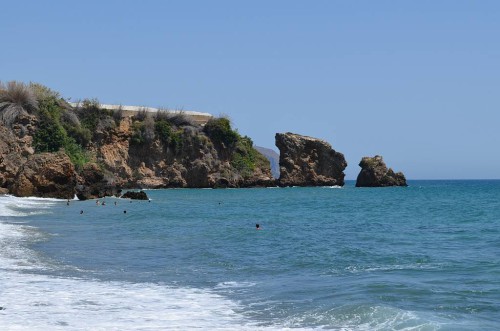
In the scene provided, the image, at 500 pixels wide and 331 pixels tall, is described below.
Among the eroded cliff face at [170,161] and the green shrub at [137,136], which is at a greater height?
the green shrub at [137,136]

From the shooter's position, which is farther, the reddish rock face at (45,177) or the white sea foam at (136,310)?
the reddish rock face at (45,177)

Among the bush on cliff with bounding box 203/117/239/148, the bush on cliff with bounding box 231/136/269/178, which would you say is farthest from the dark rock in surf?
the bush on cliff with bounding box 231/136/269/178

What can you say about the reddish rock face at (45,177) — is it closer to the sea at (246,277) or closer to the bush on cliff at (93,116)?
the sea at (246,277)

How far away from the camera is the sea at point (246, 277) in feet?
35.4

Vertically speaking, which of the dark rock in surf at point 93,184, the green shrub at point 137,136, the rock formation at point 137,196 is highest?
the green shrub at point 137,136

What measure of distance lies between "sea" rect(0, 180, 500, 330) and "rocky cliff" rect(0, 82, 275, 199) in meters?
29.5

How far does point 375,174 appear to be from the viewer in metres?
97.9

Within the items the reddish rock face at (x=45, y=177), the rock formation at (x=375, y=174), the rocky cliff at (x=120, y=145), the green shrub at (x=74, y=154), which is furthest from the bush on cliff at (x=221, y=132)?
the reddish rock face at (x=45, y=177)

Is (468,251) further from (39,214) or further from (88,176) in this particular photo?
(88,176)

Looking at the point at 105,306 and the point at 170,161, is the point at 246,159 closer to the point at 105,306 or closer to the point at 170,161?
the point at 170,161

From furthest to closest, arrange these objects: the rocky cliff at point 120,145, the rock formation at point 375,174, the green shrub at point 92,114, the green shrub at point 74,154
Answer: the rock formation at point 375,174 → the green shrub at point 92,114 → the green shrub at point 74,154 → the rocky cliff at point 120,145

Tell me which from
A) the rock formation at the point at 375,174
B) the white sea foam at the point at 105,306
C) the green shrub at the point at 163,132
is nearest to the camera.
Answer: the white sea foam at the point at 105,306

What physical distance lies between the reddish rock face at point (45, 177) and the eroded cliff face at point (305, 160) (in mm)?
48510

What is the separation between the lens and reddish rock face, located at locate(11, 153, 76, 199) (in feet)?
161
